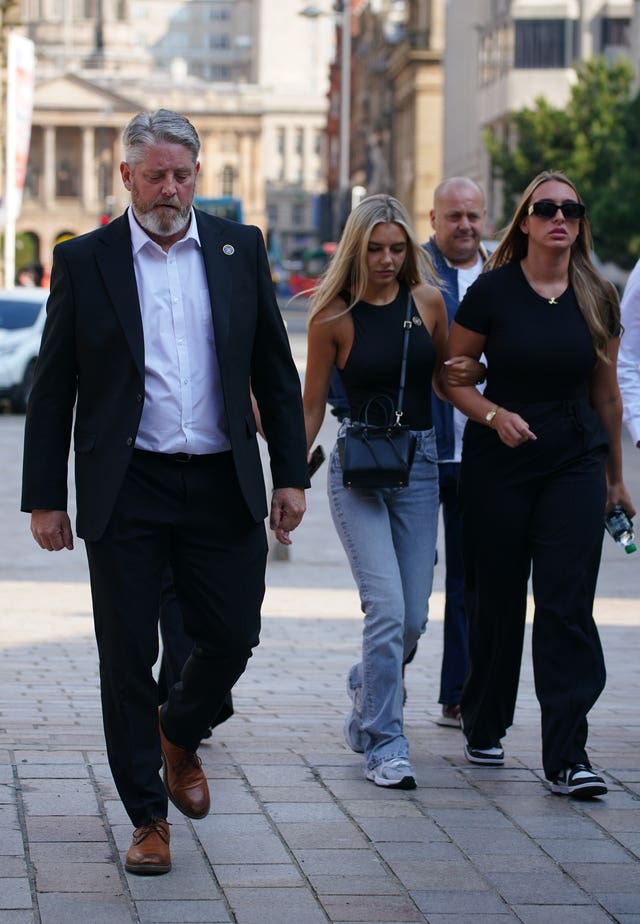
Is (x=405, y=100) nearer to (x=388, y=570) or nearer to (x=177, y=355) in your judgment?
(x=388, y=570)

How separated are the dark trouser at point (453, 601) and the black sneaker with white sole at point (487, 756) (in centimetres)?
85

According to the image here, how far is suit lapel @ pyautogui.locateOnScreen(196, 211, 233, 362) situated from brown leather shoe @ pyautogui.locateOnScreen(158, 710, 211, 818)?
1.12 metres

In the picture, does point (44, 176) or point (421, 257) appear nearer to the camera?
point (421, 257)

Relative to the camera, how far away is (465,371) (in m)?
5.92

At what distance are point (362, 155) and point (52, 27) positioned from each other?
66.9 meters

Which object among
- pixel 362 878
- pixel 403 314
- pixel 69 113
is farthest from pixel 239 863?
pixel 69 113

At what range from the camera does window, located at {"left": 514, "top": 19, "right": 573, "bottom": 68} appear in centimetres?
5322

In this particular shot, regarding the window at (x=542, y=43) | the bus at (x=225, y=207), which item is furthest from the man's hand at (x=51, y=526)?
the bus at (x=225, y=207)

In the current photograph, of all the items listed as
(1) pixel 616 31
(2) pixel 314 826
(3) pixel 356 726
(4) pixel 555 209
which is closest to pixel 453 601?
(3) pixel 356 726

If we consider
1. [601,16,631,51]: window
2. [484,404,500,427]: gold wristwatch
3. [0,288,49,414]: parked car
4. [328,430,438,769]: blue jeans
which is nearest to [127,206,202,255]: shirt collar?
[484,404,500,427]: gold wristwatch

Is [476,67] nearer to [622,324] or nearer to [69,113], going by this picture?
[622,324]

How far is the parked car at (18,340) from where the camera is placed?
2536 centimetres

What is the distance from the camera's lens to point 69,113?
152m

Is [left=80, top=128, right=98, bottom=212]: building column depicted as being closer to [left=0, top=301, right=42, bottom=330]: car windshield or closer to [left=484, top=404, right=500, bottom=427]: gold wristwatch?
[left=0, top=301, right=42, bottom=330]: car windshield
